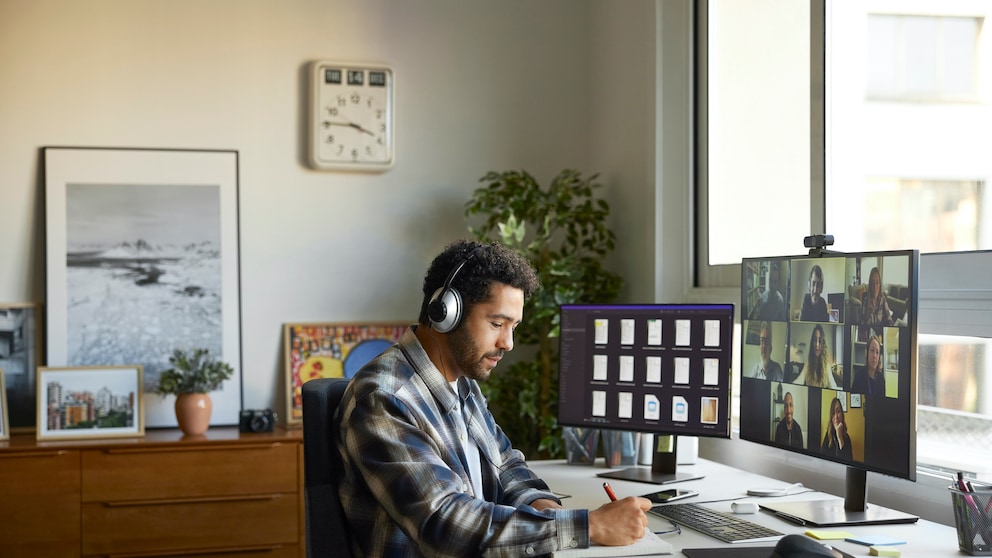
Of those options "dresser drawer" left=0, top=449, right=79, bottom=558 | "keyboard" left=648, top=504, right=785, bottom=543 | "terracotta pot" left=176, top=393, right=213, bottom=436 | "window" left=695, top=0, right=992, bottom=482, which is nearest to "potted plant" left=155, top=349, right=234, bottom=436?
"terracotta pot" left=176, top=393, right=213, bottom=436

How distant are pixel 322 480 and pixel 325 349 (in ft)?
6.88

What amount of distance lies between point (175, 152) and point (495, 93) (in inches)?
51.3

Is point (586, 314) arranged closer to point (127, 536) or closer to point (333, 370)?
point (333, 370)

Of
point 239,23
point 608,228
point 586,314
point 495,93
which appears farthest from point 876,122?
point 239,23

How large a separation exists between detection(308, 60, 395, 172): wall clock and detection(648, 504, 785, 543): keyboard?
2.16 metres

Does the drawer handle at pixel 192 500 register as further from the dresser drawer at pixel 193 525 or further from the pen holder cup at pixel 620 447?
the pen holder cup at pixel 620 447

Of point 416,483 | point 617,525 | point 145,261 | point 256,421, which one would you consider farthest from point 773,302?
point 145,261

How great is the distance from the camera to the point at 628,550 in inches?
68.9

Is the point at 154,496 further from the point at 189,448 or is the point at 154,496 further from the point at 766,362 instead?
the point at 766,362

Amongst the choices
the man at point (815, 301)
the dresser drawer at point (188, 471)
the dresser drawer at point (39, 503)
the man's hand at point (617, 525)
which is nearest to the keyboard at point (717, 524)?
the man's hand at point (617, 525)

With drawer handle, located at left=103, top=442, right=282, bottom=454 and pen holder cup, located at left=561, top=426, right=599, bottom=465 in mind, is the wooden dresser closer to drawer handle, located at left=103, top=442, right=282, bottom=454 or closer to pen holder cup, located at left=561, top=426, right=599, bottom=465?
drawer handle, located at left=103, top=442, right=282, bottom=454

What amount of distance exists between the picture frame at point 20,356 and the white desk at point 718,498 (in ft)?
6.55

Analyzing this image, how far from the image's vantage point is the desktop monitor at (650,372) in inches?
99.7

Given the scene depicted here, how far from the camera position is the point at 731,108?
10.7ft
